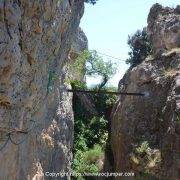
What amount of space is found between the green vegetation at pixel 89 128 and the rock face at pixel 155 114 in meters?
1.48

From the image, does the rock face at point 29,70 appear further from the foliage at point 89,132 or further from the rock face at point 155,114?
the foliage at point 89,132

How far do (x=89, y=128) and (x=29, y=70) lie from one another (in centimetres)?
1369

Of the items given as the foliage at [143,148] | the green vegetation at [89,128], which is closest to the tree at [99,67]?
the green vegetation at [89,128]

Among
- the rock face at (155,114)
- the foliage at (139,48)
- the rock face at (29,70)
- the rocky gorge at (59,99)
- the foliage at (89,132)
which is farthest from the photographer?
the foliage at (139,48)

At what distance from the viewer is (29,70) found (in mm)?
7473

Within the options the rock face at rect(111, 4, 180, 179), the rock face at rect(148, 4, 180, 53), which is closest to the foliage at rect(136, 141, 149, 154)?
the rock face at rect(111, 4, 180, 179)

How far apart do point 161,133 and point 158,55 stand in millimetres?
4054

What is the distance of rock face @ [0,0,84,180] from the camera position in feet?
21.3

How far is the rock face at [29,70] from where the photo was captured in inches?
255

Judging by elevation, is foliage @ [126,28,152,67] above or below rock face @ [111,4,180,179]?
above

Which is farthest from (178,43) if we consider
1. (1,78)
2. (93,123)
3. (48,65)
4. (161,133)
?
(1,78)

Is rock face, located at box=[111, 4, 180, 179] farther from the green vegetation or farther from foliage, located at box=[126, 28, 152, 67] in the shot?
foliage, located at box=[126, 28, 152, 67]

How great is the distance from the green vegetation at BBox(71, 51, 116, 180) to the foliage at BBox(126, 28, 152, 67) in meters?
2.42

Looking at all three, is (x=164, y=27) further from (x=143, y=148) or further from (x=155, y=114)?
(x=143, y=148)
